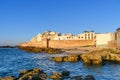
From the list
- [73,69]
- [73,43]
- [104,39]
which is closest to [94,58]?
[73,69]

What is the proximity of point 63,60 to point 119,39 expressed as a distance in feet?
99.0

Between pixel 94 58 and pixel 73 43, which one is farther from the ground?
pixel 73 43

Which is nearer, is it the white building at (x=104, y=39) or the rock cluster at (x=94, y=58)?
the rock cluster at (x=94, y=58)

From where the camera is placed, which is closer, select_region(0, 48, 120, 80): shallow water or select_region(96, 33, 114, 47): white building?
select_region(0, 48, 120, 80): shallow water

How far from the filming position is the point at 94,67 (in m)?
37.9

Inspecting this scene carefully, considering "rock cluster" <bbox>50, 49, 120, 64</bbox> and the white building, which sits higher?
the white building

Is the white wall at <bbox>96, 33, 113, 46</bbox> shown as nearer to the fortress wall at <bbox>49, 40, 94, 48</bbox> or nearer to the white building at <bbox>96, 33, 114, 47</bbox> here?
the white building at <bbox>96, 33, 114, 47</bbox>

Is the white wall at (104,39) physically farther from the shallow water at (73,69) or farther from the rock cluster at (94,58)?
the shallow water at (73,69)

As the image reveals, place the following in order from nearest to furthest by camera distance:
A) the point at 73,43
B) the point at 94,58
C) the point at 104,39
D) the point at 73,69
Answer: the point at 73,69 → the point at 94,58 → the point at 104,39 → the point at 73,43

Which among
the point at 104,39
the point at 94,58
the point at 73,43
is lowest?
the point at 94,58

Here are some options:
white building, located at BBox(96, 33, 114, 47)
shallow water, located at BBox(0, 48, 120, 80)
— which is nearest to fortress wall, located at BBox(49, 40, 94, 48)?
white building, located at BBox(96, 33, 114, 47)

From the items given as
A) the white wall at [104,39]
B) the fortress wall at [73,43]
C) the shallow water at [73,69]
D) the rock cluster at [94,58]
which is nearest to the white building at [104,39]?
the white wall at [104,39]

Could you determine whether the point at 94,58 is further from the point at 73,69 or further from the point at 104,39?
→ the point at 104,39

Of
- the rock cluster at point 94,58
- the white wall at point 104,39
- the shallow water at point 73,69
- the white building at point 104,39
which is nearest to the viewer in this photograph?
the shallow water at point 73,69
